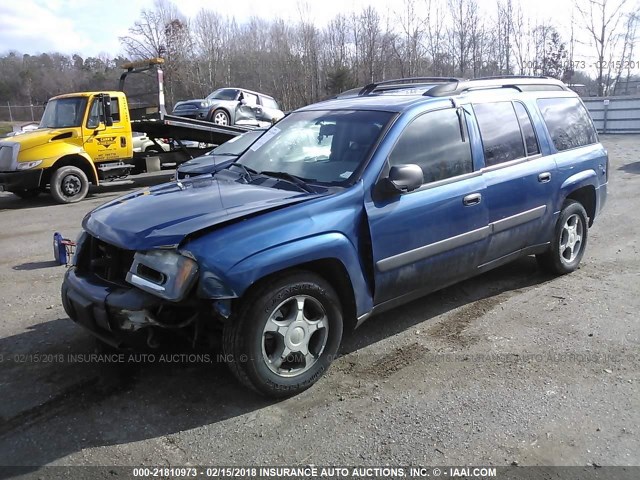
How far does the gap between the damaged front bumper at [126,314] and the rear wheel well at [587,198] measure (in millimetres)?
4313

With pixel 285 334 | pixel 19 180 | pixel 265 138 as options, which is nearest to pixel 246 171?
pixel 265 138

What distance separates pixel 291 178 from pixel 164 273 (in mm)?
1333

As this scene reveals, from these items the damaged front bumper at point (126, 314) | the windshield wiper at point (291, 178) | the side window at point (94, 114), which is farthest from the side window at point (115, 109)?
the damaged front bumper at point (126, 314)

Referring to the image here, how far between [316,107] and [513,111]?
180 cm

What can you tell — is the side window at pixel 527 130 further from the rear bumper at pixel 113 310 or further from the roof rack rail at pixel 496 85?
the rear bumper at pixel 113 310

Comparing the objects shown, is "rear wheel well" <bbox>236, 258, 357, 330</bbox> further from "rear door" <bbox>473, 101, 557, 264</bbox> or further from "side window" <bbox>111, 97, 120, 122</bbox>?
"side window" <bbox>111, 97, 120, 122</bbox>

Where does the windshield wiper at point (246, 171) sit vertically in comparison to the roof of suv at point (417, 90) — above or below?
below

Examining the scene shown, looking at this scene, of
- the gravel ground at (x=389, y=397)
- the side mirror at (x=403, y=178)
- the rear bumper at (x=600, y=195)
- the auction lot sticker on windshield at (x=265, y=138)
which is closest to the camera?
the gravel ground at (x=389, y=397)

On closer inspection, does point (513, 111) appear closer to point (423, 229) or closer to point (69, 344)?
point (423, 229)

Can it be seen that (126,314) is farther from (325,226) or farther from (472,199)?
(472,199)

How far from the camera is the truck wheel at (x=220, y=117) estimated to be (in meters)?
18.4

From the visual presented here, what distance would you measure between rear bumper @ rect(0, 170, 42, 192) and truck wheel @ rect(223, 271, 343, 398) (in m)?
9.75

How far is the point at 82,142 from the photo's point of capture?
472 inches

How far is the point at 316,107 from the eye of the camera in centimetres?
484
